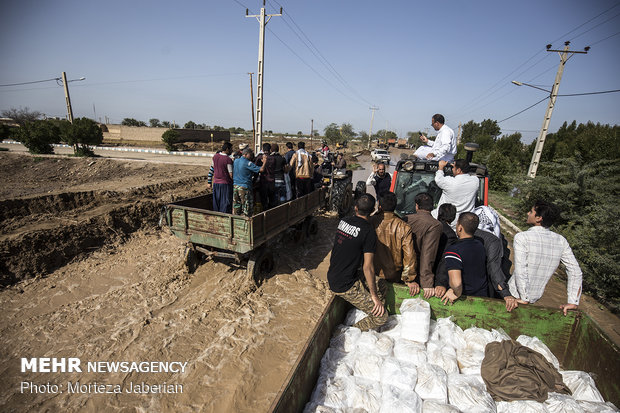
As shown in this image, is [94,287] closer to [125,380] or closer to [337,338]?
[125,380]

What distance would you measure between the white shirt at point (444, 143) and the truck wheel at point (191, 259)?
4877 millimetres

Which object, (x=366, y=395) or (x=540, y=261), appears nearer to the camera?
(x=366, y=395)

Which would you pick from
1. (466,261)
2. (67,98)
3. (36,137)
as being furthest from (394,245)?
(67,98)

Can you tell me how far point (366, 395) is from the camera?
2168 millimetres

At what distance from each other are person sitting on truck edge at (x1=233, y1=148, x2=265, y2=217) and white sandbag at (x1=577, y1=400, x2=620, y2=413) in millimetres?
4959

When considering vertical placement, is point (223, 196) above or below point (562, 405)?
above

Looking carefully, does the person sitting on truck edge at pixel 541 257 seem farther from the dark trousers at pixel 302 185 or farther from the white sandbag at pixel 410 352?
the dark trousers at pixel 302 185

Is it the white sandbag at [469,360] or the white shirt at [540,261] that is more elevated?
the white shirt at [540,261]

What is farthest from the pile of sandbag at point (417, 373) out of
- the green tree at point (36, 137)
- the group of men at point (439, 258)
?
the green tree at point (36, 137)

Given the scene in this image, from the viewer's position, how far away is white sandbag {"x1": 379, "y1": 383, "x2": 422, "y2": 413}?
80.0 inches

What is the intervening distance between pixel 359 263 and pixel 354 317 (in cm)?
65

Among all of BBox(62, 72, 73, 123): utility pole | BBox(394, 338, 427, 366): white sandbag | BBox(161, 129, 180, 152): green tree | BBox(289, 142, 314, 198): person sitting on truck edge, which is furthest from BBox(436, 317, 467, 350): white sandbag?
BBox(161, 129, 180, 152): green tree

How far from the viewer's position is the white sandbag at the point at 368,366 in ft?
7.88

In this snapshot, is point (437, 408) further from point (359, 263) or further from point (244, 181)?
point (244, 181)
